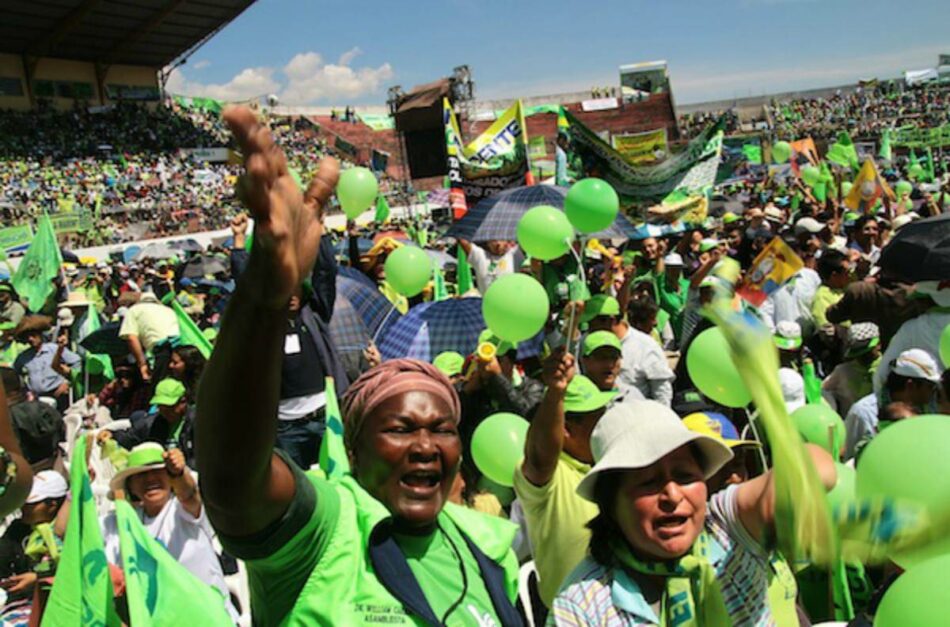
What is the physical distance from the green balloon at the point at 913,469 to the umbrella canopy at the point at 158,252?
16.4m

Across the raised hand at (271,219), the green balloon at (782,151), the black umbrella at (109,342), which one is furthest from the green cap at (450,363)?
the green balloon at (782,151)

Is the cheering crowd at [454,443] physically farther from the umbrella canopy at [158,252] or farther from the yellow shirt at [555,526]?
the umbrella canopy at [158,252]

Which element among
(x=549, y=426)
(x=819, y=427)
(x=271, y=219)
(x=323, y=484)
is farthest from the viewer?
(x=819, y=427)

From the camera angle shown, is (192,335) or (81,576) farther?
(192,335)

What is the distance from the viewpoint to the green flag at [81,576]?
210 centimetres

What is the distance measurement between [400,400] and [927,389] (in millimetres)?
2332

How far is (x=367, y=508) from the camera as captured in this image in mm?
1434

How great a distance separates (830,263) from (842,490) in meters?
4.14

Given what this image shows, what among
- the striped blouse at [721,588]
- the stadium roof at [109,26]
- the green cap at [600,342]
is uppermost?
the stadium roof at [109,26]

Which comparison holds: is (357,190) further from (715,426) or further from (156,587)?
(156,587)

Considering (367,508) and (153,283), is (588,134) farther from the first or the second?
(153,283)

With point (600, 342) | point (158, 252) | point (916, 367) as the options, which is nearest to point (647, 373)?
point (600, 342)

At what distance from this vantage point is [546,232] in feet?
12.3

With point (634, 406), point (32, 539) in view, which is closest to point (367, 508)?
point (634, 406)
